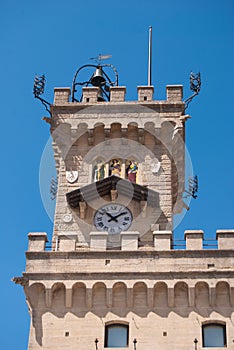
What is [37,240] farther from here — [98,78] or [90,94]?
[98,78]

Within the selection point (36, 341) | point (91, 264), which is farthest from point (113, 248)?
point (36, 341)

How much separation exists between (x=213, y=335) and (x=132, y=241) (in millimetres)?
4738

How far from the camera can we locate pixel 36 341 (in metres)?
37.9

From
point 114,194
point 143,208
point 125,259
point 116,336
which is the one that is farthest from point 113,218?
point 116,336

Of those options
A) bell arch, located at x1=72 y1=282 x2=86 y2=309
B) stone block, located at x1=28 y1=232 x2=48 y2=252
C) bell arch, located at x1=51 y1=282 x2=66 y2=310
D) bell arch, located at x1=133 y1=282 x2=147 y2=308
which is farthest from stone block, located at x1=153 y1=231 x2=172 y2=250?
stone block, located at x1=28 y1=232 x2=48 y2=252

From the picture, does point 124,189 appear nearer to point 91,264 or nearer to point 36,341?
point 91,264

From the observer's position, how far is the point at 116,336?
38156 mm

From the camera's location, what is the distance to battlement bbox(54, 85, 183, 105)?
4650cm

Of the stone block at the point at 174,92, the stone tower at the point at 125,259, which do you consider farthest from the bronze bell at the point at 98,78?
the stone tower at the point at 125,259

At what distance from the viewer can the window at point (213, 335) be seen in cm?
3778

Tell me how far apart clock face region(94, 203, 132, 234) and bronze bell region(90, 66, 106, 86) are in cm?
908

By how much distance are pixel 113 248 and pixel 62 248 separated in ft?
6.63

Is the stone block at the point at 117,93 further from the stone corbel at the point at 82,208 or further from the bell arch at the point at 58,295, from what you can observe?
the bell arch at the point at 58,295

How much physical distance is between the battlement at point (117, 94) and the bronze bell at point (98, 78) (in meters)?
3.54
